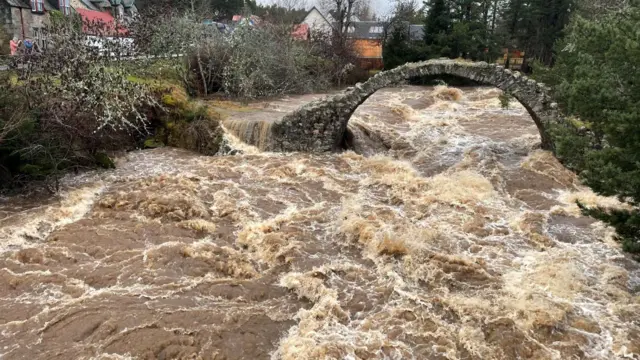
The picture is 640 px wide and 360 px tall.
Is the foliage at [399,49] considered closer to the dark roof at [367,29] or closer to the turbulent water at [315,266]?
the dark roof at [367,29]

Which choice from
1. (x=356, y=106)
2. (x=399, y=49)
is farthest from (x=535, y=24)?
(x=356, y=106)

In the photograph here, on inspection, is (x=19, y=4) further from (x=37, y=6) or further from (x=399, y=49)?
(x=399, y=49)

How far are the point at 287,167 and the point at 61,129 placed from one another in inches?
282

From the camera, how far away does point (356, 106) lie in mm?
19453

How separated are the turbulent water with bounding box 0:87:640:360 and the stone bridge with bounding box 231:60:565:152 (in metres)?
1.94

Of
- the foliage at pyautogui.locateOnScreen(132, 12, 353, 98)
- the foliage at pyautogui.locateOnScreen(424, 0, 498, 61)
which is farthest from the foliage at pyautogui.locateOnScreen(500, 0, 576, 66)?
the foliage at pyautogui.locateOnScreen(132, 12, 353, 98)

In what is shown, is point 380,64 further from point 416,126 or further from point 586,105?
point 586,105

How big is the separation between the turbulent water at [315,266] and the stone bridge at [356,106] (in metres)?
1.94

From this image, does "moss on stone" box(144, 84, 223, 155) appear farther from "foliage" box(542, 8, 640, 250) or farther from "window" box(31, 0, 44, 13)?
"window" box(31, 0, 44, 13)

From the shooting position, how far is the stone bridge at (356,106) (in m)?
17.7

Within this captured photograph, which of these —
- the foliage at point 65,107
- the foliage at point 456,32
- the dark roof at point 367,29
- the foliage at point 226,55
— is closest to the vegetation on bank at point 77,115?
the foliage at point 65,107

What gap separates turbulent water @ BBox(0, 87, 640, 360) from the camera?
27.9ft

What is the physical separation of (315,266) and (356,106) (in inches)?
385

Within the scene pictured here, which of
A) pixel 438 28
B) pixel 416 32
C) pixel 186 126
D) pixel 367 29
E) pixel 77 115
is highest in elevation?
pixel 367 29
